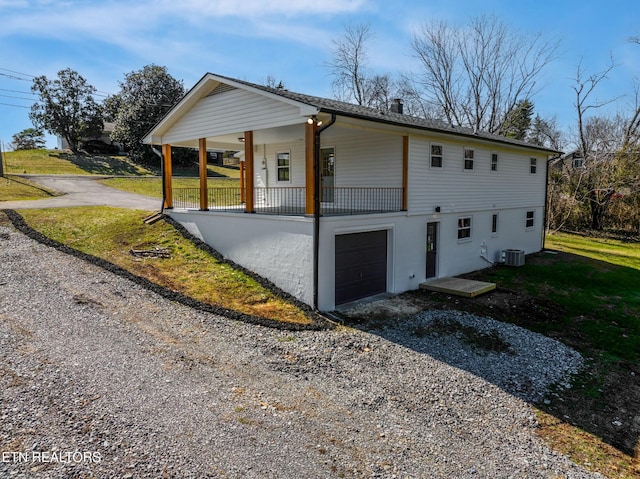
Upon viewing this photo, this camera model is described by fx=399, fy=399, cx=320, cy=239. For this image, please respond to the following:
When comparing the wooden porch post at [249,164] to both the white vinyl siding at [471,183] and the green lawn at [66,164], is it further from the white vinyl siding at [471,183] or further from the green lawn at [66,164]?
the green lawn at [66,164]

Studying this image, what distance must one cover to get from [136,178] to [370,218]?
23.1 meters

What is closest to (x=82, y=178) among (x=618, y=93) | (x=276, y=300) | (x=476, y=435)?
(x=276, y=300)

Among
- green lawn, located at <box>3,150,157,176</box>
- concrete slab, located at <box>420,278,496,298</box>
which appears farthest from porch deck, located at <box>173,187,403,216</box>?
green lawn, located at <box>3,150,157,176</box>

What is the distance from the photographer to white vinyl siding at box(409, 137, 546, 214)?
11750 millimetres

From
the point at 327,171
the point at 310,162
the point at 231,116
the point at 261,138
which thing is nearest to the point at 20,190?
the point at 261,138

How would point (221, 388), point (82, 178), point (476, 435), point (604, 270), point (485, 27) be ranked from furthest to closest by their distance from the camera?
point (485, 27) < point (82, 178) < point (604, 270) < point (221, 388) < point (476, 435)

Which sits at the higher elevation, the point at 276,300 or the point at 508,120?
the point at 508,120

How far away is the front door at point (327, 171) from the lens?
43.7 feet

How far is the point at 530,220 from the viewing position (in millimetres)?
18125

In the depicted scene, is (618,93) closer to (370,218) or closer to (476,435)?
(370,218)

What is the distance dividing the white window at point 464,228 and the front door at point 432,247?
1.44m

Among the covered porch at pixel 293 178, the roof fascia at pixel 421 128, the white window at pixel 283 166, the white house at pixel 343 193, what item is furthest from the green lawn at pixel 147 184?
the roof fascia at pixel 421 128

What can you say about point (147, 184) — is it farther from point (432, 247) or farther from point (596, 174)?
point (596, 174)

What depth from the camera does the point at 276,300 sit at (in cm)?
959
